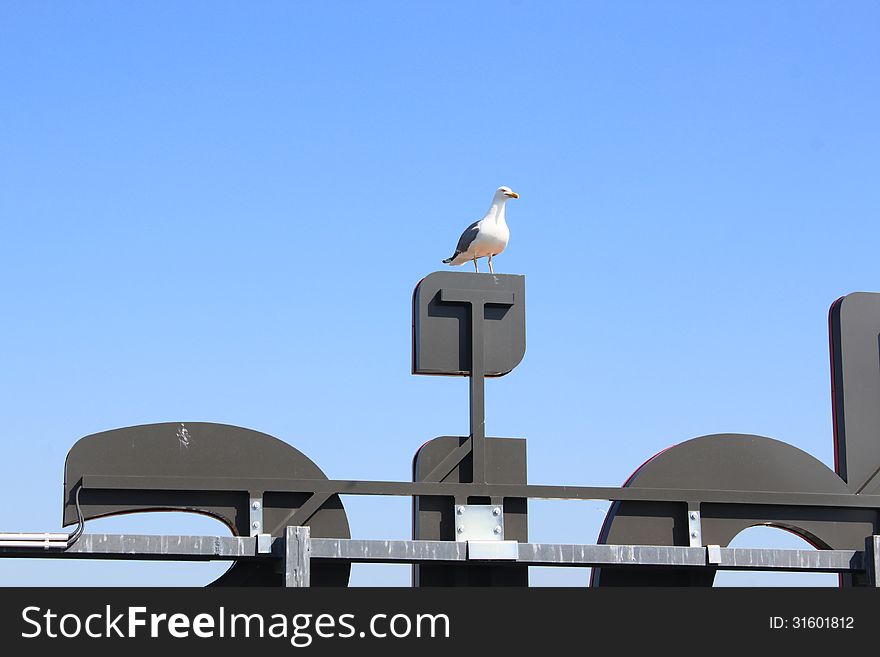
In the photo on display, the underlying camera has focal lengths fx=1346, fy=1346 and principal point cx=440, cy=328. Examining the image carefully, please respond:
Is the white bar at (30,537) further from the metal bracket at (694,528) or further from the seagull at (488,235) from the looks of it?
the metal bracket at (694,528)

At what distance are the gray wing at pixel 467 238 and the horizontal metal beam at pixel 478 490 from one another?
2.28 m

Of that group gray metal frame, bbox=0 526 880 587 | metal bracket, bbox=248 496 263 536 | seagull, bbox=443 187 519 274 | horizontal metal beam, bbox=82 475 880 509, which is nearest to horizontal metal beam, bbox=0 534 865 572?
gray metal frame, bbox=0 526 880 587

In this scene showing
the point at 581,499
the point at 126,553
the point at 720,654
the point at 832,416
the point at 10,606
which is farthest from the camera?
the point at 832,416

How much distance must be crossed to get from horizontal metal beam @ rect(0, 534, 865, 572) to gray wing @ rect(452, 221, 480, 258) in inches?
111

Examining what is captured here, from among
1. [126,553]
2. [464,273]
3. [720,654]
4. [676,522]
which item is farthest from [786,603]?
[126,553]

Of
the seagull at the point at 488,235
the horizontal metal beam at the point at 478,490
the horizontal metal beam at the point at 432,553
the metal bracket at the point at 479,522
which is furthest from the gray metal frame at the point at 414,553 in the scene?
the seagull at the point at 488,235

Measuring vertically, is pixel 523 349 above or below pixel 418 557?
above

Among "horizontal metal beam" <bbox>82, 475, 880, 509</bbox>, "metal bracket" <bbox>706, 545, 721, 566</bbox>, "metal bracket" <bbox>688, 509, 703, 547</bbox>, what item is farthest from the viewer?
"metal bracket" <bbox>688, 509, 703, 547</bbox>

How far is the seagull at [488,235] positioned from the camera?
486 inches

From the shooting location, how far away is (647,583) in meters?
11.9

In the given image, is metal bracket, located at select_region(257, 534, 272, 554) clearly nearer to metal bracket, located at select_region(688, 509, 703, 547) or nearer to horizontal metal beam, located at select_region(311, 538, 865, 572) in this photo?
horizontal metal beam, located at select_region(311, 538, 865, 572)

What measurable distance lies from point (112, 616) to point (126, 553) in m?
1.75

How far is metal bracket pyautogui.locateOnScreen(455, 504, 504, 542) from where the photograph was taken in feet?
37.5

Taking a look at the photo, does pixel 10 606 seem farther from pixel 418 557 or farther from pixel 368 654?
pixel 418 557
